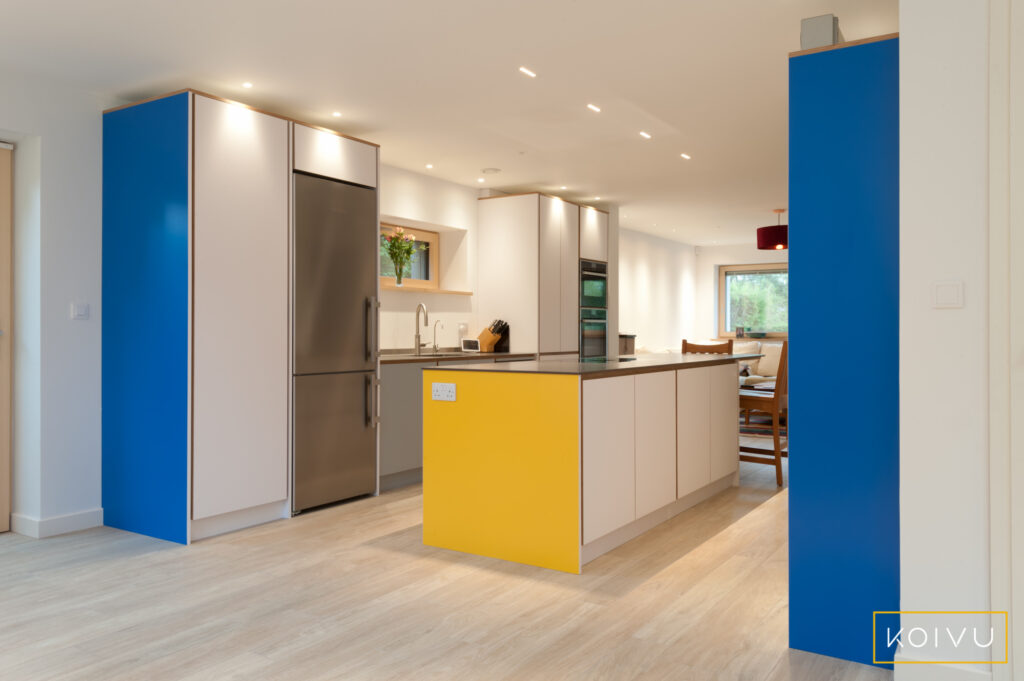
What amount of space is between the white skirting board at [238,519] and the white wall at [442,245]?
6.19ft

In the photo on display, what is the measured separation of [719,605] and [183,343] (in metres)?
2.86

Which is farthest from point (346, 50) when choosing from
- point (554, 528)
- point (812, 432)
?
point (812, 432)

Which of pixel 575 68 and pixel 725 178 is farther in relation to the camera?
pixel 725 178

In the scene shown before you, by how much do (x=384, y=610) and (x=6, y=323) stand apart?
2.79 meters

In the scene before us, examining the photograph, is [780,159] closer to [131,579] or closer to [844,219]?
[844,219]

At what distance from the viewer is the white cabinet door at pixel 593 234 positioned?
732 cm

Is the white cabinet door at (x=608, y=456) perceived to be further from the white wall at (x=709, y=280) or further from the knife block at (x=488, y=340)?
the white wall at (x=709, y=280)

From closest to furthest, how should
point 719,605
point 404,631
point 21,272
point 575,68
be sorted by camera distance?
point 404,631 < point 719,605 < point 575,68 < point 21,272

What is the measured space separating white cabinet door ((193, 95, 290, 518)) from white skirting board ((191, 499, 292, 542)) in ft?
0.25

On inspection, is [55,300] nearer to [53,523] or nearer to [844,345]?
[53,523]

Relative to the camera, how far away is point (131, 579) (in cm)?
321
